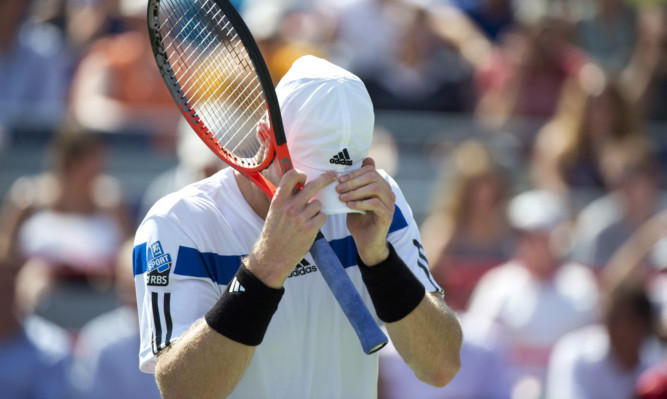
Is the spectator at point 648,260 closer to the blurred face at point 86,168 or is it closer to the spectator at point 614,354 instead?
the spectator at point 614,354

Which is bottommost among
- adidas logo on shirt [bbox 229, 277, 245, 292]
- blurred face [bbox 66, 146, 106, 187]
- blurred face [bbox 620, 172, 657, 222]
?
blurred face [bbox 620, 172, 657, 222]

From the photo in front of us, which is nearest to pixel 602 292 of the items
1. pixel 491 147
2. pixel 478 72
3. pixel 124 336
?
pixel 491 147

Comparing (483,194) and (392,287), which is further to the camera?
(483,194)

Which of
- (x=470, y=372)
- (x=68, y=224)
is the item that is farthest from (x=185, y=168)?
(x=470, y=372)

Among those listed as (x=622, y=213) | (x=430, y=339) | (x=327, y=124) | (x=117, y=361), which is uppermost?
(x=327, y=124)

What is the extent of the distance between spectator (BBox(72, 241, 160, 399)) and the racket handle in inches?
120

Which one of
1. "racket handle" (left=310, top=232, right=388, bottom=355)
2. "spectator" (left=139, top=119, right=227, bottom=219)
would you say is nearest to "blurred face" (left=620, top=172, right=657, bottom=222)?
"spectator" (left=139, top=119, right=227, bottom=219)

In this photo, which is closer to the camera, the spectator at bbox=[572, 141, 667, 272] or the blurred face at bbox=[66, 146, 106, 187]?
the blurred face at bbox=[66, 146, 106, 187]

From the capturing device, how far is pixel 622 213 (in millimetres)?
6617

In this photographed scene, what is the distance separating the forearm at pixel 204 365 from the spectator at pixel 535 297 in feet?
12.3

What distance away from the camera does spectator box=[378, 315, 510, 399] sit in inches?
212

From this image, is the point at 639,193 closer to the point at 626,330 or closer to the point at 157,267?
the point at 626,330

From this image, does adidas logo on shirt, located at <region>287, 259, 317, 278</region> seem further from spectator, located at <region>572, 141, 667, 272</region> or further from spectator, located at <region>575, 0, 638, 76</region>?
spectator, located at <region>575, 0, 638, 76</region>

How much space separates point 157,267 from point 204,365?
32 cm
